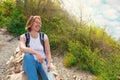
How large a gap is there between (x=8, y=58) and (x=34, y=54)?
3.58 m

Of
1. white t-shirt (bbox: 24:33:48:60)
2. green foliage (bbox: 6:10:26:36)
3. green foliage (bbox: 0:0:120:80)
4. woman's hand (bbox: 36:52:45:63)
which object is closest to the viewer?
woman's hand (bbox: 36:52:45:63)

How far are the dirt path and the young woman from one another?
2.04 m

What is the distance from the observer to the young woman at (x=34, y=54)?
584cm

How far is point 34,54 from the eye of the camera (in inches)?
231

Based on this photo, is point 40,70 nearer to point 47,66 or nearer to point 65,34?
point 47,66

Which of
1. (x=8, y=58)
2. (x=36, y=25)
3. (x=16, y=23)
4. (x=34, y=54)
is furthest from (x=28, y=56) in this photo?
(x=16, y=23)

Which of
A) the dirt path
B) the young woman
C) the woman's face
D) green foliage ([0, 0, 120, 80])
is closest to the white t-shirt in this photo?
the young woman

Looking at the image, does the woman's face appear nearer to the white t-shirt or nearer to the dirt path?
the white t-shirt

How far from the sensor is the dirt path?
8445 millimetres

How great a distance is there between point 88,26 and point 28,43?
4347 mm

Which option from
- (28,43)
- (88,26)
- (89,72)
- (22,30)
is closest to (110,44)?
(88,26)

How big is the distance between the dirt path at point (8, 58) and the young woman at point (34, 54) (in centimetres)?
204

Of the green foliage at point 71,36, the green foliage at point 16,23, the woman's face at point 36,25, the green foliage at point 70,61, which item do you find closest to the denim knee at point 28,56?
the woman's face at point 36,25

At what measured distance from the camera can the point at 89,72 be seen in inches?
350
